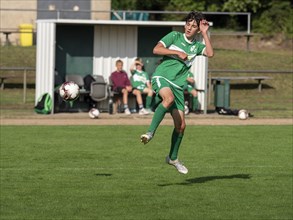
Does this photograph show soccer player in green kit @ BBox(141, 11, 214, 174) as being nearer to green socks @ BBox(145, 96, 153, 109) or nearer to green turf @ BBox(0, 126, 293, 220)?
green turf @ BBox(0, 126, 293, 220)

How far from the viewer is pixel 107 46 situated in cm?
2900

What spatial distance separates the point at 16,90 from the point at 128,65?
21.1 ft

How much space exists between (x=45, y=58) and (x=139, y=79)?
8.92ft

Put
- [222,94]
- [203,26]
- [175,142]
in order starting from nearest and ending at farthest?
[203,26] → [175,142] → [222,94]

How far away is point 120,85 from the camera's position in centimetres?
2739

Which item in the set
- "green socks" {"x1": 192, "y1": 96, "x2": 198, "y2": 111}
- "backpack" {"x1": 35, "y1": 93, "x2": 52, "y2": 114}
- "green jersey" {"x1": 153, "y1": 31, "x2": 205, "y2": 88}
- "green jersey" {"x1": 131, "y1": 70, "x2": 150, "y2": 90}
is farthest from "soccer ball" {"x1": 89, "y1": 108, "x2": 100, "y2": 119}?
"green jersey" {"x1": 153, "y1": 31, "x2": 205, "y2": 88}

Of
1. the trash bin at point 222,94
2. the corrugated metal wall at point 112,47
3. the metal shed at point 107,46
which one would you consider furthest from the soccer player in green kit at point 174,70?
the corrugated metal wall at point 112,47

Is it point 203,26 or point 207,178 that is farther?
point 207,178

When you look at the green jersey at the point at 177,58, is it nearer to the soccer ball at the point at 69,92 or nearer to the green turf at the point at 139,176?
the soccer ball at the point at 69,92

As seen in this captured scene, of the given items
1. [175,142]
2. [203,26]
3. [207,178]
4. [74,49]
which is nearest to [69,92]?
[175,142]

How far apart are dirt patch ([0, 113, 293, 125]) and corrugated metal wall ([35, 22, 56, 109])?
90 cm

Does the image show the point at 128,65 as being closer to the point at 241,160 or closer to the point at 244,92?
the point at 244,92

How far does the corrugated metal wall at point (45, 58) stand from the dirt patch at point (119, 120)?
0.90 meters

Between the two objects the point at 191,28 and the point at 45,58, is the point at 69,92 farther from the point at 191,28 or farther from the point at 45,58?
the point at 45,58
